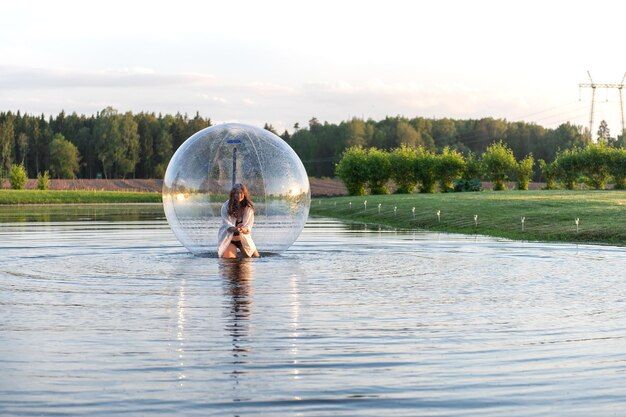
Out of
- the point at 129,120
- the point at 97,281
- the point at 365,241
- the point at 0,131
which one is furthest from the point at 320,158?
the point at 97,281

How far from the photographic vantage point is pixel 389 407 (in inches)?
376

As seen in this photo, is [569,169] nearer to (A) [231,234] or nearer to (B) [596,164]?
(B) [596,164]

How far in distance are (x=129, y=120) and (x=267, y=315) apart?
607ft

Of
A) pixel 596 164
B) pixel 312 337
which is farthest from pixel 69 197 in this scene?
pixel 312 337

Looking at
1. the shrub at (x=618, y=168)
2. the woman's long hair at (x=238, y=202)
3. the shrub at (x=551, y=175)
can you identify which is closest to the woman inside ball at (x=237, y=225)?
the woman's long hair at (x=238, y=202)

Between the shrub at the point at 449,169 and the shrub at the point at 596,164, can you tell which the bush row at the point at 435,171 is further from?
the shrub at the point at 596,164

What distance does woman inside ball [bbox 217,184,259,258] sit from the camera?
75.9 ft

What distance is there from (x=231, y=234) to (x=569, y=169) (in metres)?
79.4

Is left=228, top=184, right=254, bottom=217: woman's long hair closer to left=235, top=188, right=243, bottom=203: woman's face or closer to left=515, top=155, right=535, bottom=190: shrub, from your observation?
left=235, top=188, right=243, bottom=203: woman's face

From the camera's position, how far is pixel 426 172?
4264 inches

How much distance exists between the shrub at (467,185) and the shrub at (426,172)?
2844mm

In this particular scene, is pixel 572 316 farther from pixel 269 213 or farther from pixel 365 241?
pixel 365 241

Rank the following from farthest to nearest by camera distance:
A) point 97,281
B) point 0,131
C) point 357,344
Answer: point 0,131 → point 97,281 → point 357,344

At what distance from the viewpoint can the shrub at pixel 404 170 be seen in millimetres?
109250
